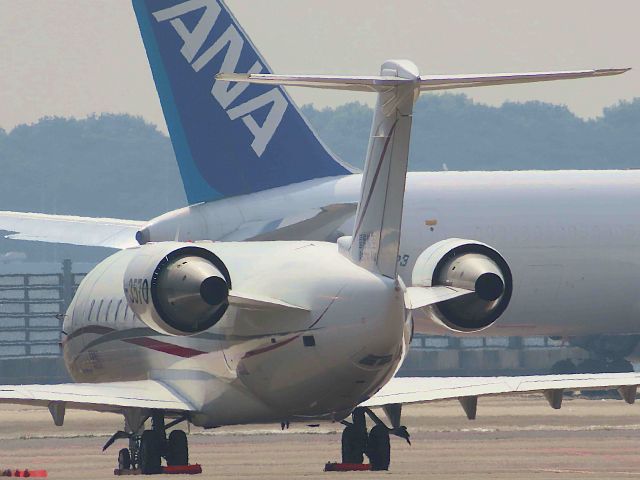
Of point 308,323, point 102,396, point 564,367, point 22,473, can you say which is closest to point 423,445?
point 22,473

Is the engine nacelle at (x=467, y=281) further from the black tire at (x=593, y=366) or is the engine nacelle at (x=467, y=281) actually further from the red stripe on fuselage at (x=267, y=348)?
the black tire at (x=593, y=366)

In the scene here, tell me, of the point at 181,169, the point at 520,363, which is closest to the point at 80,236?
the point at 181,169

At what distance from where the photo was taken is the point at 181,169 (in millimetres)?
54500

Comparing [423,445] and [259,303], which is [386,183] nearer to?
[259,303]

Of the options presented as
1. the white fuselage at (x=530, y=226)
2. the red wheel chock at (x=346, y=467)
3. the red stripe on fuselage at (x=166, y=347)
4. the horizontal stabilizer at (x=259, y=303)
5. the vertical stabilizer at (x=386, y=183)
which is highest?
the white fuselage at (x=530, y=226)

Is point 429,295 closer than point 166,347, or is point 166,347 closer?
point 429,295

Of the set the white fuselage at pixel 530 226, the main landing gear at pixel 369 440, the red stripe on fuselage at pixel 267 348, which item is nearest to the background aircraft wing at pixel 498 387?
the main landing gear at pixel 369 440

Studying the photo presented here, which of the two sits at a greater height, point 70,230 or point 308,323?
point 70,230

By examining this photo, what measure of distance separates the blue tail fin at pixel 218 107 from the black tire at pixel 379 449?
22477 mm

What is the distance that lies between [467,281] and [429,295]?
59 centimetres

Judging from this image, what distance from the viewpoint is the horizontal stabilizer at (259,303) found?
2842cm

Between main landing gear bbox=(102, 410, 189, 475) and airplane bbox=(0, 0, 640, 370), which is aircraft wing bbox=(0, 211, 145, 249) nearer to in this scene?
airplane bbox=(0, 0, 640, 370)

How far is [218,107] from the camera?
2101 inches

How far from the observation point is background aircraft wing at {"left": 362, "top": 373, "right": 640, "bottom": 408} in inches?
1190
